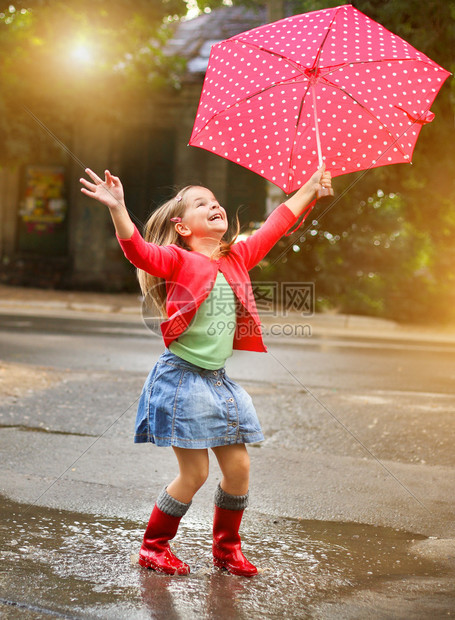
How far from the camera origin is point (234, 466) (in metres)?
2.97

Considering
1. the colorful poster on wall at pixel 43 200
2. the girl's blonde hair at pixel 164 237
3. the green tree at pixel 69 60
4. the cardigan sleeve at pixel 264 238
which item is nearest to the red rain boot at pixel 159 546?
the girl's blonde hair at pixel 164 237

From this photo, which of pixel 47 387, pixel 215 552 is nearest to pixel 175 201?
pixel 215 552

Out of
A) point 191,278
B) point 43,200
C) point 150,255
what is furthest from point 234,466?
point 43,200

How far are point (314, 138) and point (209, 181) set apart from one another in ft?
50.0

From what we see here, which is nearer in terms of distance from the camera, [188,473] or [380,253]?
[188,473]

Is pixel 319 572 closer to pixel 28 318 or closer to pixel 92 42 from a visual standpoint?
pixel 28 318

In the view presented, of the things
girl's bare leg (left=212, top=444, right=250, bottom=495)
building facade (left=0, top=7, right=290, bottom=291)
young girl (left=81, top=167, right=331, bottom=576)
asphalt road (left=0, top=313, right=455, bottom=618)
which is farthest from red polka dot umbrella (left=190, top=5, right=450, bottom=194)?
building facade (left=0, top=7, right=290, bottom=291)

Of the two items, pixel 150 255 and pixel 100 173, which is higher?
pixel 100 173

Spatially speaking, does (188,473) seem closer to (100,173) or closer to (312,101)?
(312,101)

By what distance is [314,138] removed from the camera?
11.2 feet

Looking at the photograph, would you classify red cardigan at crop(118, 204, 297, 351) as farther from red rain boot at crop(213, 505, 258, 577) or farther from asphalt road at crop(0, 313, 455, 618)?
asphalt road at crop(0, 313, 455, 618)

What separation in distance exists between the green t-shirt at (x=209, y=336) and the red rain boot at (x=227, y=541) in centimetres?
61

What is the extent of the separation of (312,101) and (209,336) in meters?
1.18

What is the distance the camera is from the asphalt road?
287 cm
